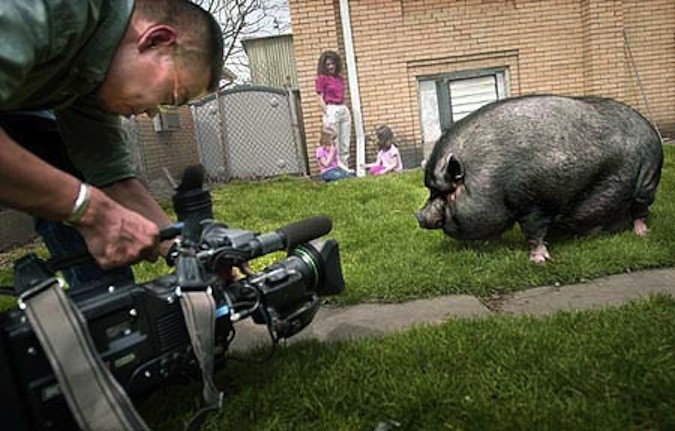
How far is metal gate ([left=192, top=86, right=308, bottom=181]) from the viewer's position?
9.95m

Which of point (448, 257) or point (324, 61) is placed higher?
point (324, 61)

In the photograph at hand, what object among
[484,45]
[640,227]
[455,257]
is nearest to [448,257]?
[455,257]

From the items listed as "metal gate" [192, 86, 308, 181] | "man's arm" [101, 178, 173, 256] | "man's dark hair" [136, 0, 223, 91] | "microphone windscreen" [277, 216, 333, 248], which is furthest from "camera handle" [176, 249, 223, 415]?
"metal gate" [192, 86, 308, 181]

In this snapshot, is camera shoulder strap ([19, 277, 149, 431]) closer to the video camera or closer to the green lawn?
the video camera

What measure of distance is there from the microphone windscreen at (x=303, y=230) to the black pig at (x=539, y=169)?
1.50 meters

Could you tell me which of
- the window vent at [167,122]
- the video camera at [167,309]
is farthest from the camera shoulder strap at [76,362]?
the window vent at [167,122]

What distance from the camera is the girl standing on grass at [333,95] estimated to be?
8.56 m

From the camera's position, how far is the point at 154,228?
149cm

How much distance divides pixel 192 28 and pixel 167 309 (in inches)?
29.1

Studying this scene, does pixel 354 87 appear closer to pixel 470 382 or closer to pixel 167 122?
pixel 167 122

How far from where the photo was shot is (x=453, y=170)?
3238mm

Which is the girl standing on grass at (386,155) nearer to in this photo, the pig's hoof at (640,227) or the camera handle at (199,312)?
the pig's hoof at (640,227)

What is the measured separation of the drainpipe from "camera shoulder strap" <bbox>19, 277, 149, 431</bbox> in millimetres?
A: 7592

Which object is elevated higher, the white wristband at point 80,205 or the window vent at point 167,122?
the white wristband at point 80,205
